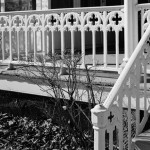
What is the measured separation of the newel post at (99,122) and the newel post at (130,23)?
2.47 m

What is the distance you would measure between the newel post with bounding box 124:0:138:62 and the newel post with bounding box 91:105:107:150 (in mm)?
2467

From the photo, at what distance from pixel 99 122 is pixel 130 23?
261cm

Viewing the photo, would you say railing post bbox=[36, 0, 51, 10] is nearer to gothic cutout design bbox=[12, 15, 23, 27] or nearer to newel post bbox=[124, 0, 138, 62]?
gothic cutout design bbox=[12, 15, 23, 27]

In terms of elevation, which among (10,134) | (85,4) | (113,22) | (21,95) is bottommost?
(10,134)

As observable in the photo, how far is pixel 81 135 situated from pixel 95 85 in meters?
0.86

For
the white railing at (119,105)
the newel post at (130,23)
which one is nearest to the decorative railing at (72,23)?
the newel post at (130,23)

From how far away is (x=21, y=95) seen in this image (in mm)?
8406

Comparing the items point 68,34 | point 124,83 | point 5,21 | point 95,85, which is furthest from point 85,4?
point 124,83

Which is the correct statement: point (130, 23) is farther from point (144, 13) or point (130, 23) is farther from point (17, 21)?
point (17, 21)

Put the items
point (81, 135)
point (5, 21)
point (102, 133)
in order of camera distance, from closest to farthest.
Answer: point (102, 133)
point (81, 135)
point (5, 21)

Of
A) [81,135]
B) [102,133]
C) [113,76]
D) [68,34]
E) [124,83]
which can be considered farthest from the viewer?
[68,34]

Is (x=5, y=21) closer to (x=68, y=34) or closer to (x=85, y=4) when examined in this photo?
(x=68, y=34)

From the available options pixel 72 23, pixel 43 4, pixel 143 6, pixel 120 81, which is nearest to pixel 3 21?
pixel 72 23

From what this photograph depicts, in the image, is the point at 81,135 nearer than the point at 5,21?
Yes
